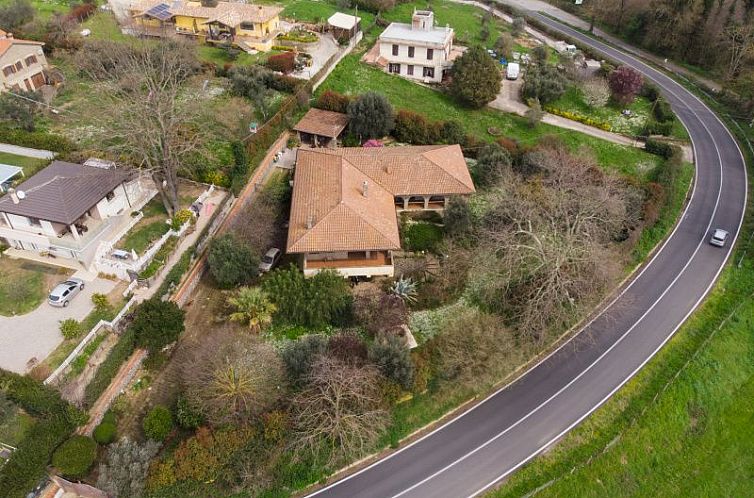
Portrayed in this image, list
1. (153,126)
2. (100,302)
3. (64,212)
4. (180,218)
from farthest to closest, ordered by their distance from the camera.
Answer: (180,218) → (153,126) → (64,212) → (100,302)

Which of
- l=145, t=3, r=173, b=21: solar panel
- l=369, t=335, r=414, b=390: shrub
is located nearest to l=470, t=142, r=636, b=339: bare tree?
l=369, t=335, r=414, b=390: shrub

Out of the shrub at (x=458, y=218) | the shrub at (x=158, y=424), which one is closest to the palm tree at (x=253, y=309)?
the shrub at (x=158, y=424)

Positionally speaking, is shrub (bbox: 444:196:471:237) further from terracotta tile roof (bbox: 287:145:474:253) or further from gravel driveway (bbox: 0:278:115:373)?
gravel driveway (bbox: 0:278:115:373)

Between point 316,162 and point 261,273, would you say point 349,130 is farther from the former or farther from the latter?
point 261,273

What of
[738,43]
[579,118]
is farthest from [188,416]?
[738,43]

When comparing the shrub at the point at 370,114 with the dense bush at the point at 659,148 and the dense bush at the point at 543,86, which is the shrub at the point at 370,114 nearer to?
the dense bush at the point at 543,86

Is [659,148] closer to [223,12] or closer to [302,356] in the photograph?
[302,356]
